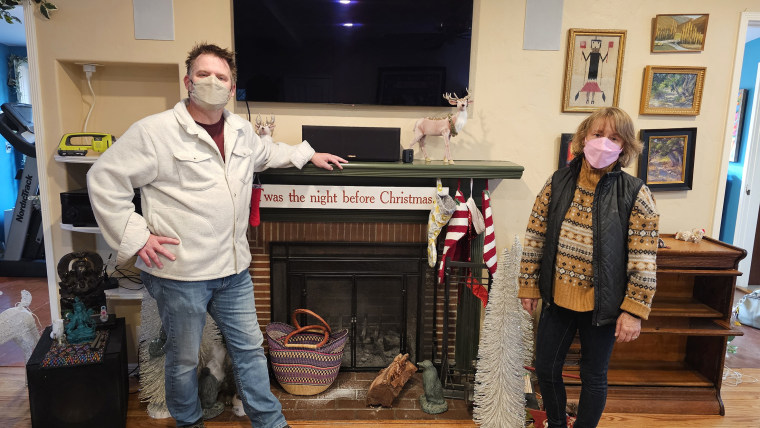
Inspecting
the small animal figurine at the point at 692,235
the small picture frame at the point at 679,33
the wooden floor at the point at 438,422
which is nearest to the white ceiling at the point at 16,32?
the small picture frame at the point at 679,33

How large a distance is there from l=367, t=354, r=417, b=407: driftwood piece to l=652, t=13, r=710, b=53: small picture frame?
202cm

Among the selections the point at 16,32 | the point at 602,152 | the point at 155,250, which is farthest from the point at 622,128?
the point at 16,32

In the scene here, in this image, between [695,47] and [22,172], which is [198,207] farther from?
[22,172]

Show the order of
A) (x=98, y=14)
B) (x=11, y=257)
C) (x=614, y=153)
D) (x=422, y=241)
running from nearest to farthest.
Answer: (x=614, y=153) < (x=98, y=14) < (x=422, y=241) < (x=11, y=257)

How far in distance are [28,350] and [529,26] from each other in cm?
291

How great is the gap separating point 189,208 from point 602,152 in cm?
139

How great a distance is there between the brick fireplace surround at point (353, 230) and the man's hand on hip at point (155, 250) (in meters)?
0.68

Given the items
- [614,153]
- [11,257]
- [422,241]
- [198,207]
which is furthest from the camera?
[11,257]

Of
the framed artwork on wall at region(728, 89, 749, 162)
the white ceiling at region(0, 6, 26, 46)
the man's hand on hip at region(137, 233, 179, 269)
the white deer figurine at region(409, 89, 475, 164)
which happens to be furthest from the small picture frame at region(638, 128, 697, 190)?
the white ceiling at region(0, 6, 26, 46)

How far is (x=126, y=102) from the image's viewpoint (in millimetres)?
2523

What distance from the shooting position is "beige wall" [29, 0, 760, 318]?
234cm

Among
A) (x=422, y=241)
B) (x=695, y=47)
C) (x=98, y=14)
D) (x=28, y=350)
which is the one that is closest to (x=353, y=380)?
(x=422, y=241)

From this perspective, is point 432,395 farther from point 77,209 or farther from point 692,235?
point 77,209

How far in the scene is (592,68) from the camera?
8.01 ft
